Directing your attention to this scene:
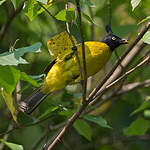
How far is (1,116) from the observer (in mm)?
4504

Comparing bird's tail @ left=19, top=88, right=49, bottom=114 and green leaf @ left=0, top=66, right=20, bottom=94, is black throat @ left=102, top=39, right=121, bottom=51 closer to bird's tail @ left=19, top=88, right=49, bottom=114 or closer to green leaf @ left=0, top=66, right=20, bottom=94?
bird's tail @ left=19, top=88, right=49, bottom=114

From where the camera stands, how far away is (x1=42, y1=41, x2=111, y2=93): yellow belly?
349cm

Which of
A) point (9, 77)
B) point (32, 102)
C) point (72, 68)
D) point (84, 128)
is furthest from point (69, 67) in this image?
point (9, 77)

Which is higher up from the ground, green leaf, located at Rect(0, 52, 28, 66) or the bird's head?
green leaf, located at Rect(0, 52, 28, 66)

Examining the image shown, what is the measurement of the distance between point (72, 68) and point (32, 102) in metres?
0.55

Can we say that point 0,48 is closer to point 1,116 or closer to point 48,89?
point 1,116

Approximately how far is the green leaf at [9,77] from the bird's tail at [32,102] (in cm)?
101

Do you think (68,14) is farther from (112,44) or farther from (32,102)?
(112,44)

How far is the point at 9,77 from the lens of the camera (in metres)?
Answer: 2.15

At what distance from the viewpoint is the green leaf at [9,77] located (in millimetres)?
2117

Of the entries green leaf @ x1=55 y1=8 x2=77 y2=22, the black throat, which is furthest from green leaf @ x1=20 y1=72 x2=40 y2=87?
the black throat

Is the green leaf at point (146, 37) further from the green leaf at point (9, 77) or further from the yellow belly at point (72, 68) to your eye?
the yellow belly at point (72, 68)

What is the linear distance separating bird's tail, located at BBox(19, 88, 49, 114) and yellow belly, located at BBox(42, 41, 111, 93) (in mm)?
88

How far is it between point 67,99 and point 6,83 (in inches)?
63.9
